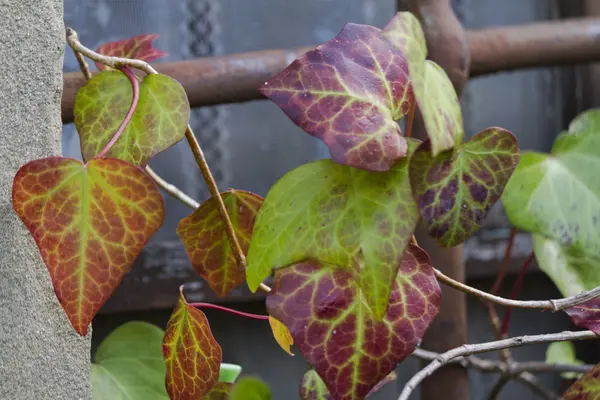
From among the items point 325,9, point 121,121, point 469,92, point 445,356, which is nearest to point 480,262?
point 469,92

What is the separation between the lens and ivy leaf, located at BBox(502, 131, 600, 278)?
2.48ft

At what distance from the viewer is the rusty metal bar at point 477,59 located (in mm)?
802

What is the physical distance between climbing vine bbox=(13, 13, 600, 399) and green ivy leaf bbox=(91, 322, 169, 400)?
16cm

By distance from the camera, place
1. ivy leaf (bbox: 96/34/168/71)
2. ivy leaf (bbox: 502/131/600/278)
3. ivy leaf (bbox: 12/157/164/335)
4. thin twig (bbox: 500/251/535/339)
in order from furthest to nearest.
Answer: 1. thin twig (bbox: 500/251/535/339)
2. ivy leaf (bbox: 502/131/600/278)
3. ivy leaf (bbox: 96/34/168/71)
4. ivy leaf (bbox: 12/157/164/335)

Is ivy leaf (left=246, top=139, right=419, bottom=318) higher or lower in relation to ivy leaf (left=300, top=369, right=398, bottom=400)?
higher

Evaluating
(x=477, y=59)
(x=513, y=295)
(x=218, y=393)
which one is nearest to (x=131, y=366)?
(x=218, y=393)

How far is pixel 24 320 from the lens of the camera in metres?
0.45

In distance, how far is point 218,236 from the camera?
542 mm

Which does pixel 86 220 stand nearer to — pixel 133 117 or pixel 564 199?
pixel 133 117

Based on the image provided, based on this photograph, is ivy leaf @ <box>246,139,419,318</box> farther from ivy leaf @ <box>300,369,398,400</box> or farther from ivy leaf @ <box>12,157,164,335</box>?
ivy leaf @ <box>300,369,398,400</box>

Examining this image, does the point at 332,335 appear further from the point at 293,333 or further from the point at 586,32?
the point at 586,32

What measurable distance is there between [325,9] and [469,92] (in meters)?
0.32

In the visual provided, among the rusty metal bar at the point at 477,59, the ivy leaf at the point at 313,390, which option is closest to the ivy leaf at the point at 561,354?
the rusty metal bar at the point at 477,59

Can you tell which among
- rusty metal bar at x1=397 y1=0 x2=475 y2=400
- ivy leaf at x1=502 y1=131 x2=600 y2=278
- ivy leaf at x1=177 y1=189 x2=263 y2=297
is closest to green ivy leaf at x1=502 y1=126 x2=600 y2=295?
→ ivy leaf at x1=502 y1=131 x2=600 y2=278
